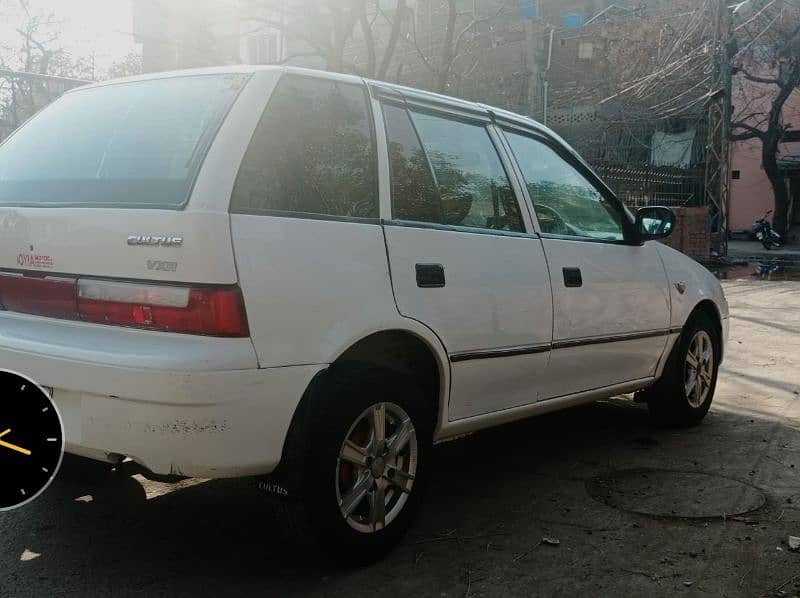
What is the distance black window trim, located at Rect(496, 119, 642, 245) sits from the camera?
430 centimetres

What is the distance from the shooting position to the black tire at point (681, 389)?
524 centimetres

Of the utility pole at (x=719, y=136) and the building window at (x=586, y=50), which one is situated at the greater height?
the building window at (x=586, y=50)

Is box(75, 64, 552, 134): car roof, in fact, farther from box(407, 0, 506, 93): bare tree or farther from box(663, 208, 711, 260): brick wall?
box(407, 0, 506, 93): bare tree

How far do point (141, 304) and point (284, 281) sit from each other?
0.46 m

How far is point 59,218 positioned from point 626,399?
4.53 m

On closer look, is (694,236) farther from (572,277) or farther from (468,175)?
(468,175)

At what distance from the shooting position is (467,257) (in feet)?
12.1

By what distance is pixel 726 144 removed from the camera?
20812mm

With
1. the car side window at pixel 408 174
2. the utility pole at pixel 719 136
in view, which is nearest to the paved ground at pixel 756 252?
the utility pole at pixel 719 136

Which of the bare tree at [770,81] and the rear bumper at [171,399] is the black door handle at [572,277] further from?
the bare tree at [770,81]

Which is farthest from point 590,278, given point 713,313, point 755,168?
point 755,168

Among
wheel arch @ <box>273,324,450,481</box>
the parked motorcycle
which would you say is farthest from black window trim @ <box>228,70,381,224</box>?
the parked motorcycle

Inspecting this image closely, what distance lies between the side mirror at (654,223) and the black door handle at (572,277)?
77 cm

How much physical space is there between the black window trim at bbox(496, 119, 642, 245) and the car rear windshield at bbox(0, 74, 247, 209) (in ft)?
5.28
